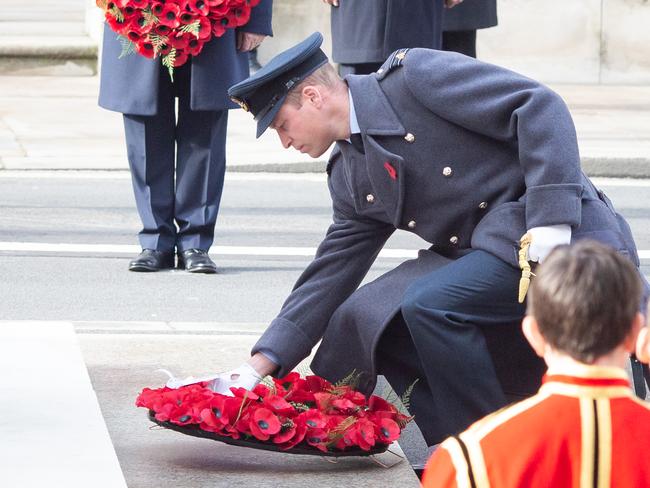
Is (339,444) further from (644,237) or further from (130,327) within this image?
(644,237)

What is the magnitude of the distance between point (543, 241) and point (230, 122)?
7.99 metres

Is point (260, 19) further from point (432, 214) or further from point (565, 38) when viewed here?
point (565, 38)

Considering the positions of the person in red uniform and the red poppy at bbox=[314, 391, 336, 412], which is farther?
the red poppy at bbox=[314, 391, 336, 412]

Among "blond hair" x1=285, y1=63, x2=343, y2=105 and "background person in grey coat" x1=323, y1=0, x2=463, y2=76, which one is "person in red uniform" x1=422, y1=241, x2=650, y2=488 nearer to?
"blond hair" x1=285, y1=63, x2=343, y2=105

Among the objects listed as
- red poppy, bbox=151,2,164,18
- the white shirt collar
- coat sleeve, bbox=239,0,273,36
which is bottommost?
coat sleeve, bbox=239,0,273,36

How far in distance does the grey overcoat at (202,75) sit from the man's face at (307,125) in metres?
2.32

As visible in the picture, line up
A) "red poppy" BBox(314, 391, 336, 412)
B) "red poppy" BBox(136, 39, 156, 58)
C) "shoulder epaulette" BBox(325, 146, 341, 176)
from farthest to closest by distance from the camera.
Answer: "red poppy" BBox(136, 39, 156, 58) → "shoulder epaulette" BBox(325, 146, 341, 176) → "red poppy" BBox(314, 391, 336, 412)

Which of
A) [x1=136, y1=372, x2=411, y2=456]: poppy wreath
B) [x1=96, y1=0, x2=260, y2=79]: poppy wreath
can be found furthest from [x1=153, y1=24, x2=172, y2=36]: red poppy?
[x1=136, y1=372, x2=411, y2=456]: poppy wreath

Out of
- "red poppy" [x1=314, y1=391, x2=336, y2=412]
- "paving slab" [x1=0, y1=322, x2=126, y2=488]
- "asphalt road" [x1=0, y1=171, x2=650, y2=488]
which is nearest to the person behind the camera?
"paving slab" [x1=0, y1=322, x2=126, y2=488]

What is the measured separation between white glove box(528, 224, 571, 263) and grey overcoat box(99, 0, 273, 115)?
2696 millimetres

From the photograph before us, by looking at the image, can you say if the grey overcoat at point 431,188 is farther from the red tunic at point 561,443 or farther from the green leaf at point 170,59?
the green leaf at point 170,59

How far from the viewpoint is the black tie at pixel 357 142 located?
388 cm

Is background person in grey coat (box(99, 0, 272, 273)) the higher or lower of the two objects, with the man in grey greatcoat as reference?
lower

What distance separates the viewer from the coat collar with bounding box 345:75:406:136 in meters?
3.84
